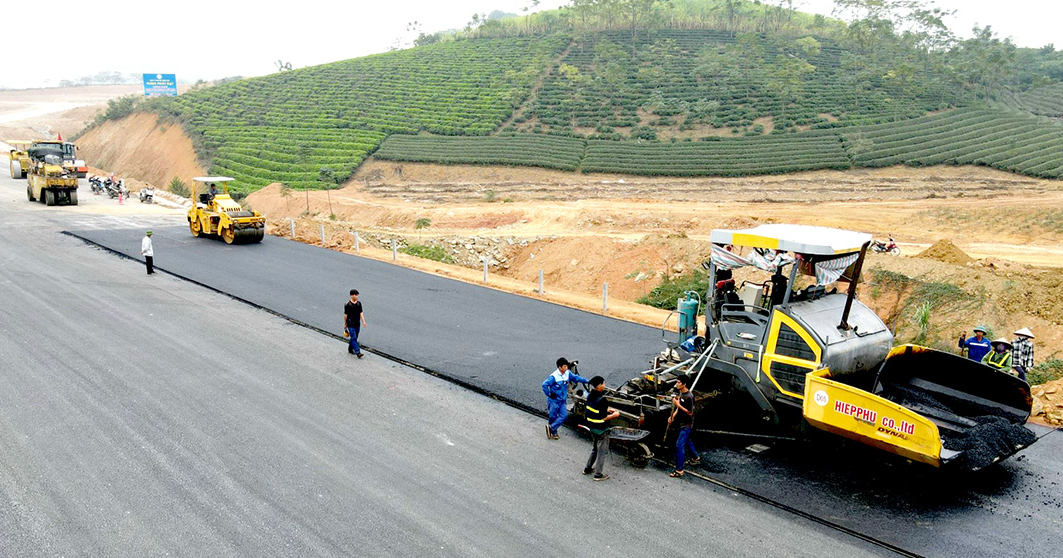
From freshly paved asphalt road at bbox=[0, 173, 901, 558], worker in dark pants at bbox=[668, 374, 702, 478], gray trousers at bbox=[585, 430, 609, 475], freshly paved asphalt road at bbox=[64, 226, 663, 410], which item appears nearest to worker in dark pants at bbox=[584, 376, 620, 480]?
gray trousers at bbox=[585, 430, 609, 475]

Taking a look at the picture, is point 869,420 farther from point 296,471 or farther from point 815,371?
point 296,471

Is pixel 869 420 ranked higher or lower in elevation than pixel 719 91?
lower

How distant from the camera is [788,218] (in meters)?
31.0

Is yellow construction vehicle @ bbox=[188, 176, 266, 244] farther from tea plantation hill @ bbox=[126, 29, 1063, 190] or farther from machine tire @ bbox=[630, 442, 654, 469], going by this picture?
tea plantation hill @ bbox=[126, 29, 1063, 190]

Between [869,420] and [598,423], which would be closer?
[869,420]

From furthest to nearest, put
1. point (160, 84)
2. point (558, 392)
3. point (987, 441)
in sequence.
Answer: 1. point (160, 84)
2. point (558, 392)
3. point (987, 441)

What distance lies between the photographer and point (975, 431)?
29.3 feet

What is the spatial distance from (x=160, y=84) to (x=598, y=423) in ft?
252

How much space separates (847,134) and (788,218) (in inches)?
1054

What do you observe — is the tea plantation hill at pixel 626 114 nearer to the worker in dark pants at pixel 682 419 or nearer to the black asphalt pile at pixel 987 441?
the black asphalt pile at pixel 987 441

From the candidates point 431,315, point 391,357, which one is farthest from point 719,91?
point 391,357

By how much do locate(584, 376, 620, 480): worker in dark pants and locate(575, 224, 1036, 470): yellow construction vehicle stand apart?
791 mm

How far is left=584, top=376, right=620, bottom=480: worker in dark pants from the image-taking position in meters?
8.98

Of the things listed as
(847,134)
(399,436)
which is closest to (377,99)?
(847,134)
